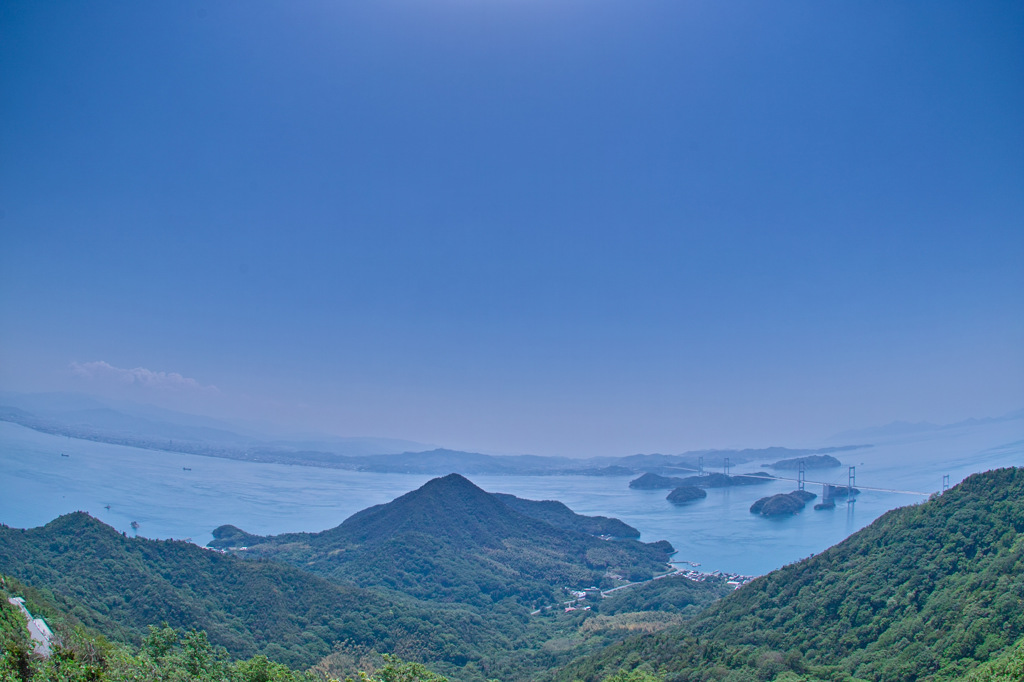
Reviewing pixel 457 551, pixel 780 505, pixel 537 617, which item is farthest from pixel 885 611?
pixel 780 505

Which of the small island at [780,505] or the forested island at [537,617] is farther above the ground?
the forested island at [537,617]

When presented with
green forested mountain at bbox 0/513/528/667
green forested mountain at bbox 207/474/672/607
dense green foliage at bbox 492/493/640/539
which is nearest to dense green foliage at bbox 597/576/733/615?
green forested mountain at bbox 207/474/672/607

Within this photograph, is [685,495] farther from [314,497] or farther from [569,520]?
[314,497]

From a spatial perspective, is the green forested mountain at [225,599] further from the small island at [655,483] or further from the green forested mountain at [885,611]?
the small island at [655,483]

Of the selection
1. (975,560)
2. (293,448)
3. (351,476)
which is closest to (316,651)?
(975,560)

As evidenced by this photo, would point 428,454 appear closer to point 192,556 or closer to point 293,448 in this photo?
point 293,448

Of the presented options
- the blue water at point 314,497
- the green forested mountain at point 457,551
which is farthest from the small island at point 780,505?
the green forested mountain at point 457,551
